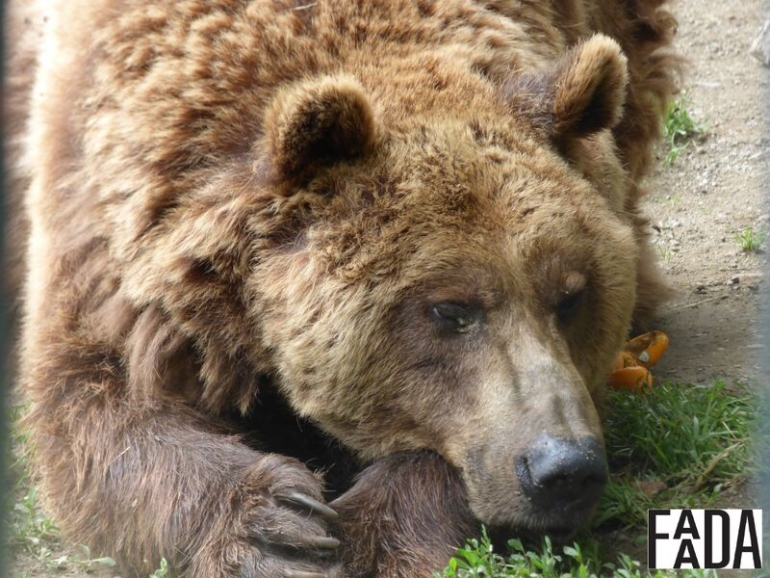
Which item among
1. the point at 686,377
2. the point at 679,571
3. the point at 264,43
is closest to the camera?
the point at 679,571

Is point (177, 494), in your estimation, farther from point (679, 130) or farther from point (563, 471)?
point (679, 130)

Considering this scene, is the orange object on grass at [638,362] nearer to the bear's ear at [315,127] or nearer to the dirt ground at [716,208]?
the dirt ground at [716,208]

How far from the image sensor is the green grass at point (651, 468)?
15.7ft

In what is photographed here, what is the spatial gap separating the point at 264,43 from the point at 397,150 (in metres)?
0.77

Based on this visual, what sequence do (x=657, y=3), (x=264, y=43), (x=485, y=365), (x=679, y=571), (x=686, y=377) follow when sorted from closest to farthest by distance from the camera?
(x=679, y=571), (x=485, y=365), (x=264, y=43), (x=686, y=377), (x=657, y=3)

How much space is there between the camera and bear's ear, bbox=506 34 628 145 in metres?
5.37

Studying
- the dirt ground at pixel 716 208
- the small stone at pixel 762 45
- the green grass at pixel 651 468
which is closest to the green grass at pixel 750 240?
the dirt ground at pixel 716 208

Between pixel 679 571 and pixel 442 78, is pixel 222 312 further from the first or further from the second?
pixel 679 571

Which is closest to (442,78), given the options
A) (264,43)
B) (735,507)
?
(264,43)

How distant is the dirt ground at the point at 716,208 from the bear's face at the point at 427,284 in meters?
1.13

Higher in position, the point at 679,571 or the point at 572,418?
the point at 572,418

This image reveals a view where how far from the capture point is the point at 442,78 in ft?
17.9

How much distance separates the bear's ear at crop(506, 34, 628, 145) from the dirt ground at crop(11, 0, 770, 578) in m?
1.35

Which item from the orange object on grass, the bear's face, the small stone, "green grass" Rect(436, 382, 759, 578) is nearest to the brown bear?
the bear's face
